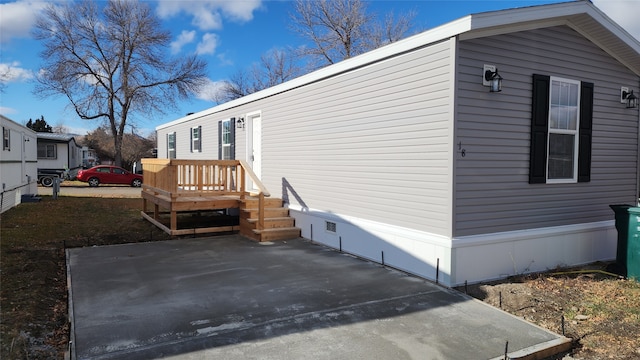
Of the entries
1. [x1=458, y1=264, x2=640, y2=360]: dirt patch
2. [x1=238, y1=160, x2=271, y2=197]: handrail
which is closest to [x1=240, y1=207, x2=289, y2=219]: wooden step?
[x1=238, y1=160, x2=271, y2=197]: handrail

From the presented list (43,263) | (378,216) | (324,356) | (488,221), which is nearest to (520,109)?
(488,221)

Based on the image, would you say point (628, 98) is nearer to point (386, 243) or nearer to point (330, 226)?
point (386, 243)

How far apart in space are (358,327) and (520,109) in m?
3.59

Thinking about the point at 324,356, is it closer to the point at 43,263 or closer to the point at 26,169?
the point at 43,263

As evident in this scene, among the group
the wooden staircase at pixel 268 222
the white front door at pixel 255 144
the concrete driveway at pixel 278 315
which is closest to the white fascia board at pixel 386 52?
the white front door at pixel 255 144

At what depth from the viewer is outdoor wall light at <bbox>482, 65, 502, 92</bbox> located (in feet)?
16.2

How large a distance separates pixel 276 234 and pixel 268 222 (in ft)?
0.97

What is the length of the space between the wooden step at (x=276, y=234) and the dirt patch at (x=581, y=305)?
12.3 feet

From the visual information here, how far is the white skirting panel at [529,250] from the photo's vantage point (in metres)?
4.92

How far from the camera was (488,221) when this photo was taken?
5105mm

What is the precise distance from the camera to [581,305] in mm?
4270

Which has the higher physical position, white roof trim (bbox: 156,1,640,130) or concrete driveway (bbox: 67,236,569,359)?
white roof trim (bbox: 156,1,640,130)

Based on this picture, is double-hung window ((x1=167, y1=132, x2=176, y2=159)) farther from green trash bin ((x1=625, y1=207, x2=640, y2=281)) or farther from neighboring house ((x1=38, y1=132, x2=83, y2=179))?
green trash bin ((x1=625, y1=207, x2=640, y2=281))

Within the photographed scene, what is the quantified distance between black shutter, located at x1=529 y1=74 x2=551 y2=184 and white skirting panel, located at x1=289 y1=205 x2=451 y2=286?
5.52 ft
